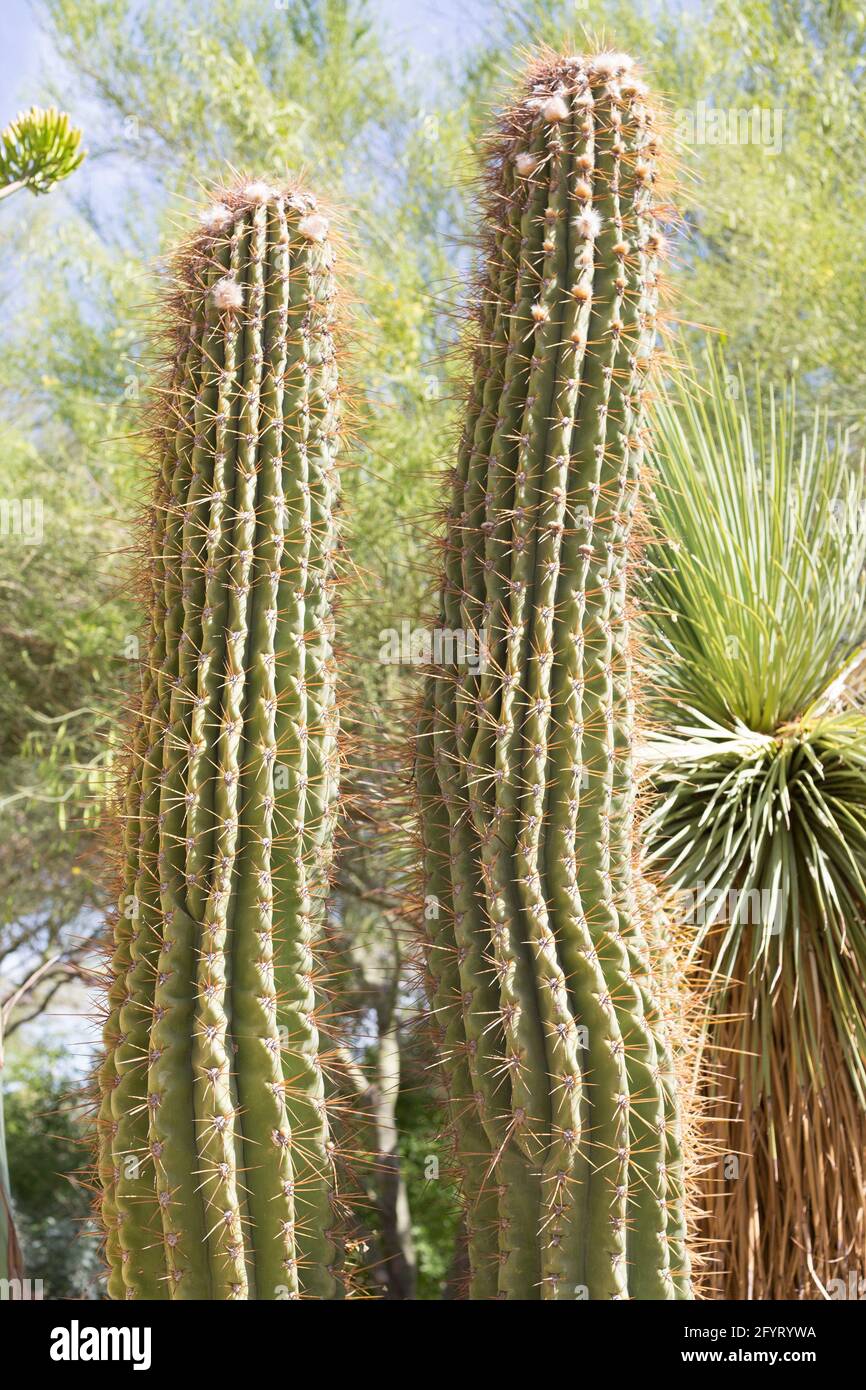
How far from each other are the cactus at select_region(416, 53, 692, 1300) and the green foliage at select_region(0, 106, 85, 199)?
3.27ft

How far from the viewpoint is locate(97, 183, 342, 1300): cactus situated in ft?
5.95

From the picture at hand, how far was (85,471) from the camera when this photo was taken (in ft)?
18.8

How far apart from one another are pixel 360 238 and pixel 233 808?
420 cm

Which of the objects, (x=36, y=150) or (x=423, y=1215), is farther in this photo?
(x=423, y=1215)

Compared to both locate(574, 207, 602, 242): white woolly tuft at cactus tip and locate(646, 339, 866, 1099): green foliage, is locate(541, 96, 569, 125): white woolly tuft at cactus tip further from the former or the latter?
locate(646, 339, 866, 1099): green foliage

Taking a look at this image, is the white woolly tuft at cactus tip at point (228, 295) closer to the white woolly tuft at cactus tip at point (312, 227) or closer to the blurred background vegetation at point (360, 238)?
the white woolly tuft at cactus tip at point (312, 227)

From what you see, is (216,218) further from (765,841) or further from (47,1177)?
(47,1177)

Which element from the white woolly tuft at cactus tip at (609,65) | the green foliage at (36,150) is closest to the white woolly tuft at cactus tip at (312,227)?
the white woolly tuft at cactus tip at (609,65)

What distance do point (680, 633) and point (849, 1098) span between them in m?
1.20

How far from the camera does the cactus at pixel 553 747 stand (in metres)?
1.82

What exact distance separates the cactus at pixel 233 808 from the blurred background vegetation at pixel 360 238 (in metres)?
2.75

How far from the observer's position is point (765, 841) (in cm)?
293

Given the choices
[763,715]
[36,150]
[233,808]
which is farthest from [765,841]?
[36,150]
